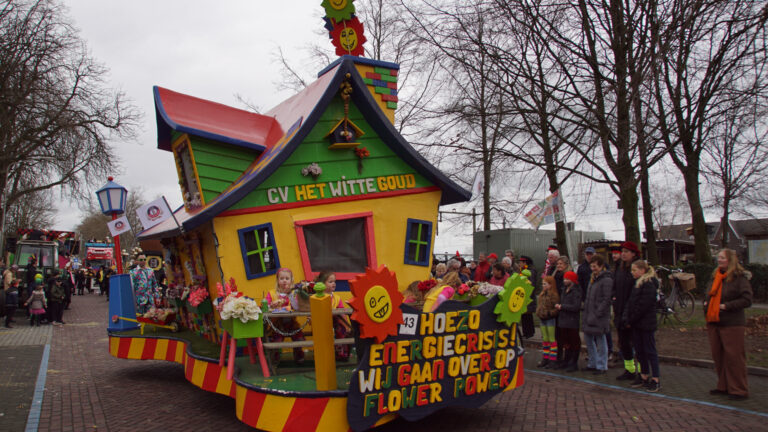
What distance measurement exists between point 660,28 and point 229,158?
8249 mm

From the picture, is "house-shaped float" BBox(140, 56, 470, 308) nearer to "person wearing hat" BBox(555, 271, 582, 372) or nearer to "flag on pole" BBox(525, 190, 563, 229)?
"person wearing hat" BBox(555, 271, 582, 372)

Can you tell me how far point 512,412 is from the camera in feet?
21.8

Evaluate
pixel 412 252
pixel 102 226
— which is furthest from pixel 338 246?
pixel 102 226

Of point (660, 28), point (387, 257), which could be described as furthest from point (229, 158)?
point (660, 28)

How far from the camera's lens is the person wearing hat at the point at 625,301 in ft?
27.2

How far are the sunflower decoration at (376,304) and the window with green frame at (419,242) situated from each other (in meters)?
3.23

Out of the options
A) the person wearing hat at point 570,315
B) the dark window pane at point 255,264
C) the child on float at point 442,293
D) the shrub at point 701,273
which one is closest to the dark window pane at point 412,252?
the child on float at point 442,293

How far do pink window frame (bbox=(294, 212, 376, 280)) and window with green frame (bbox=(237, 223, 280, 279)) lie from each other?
0.34m

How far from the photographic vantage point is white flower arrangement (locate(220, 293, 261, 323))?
557 cm

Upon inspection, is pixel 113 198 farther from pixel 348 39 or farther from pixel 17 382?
pixel 348 39

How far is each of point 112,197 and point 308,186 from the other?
5.29 metres

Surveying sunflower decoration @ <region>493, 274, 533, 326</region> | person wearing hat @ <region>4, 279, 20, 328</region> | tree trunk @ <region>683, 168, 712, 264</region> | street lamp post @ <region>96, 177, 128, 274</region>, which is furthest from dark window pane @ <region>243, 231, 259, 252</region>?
tree trunk @ <region>683, 168, 712, 264</region>

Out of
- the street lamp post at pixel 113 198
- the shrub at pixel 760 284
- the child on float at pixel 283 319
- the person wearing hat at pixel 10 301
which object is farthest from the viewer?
the shrub at pixel 760 284

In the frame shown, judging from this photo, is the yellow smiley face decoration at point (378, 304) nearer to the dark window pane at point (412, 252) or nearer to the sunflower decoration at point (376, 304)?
the sunflower decoration at point (376, 304)
